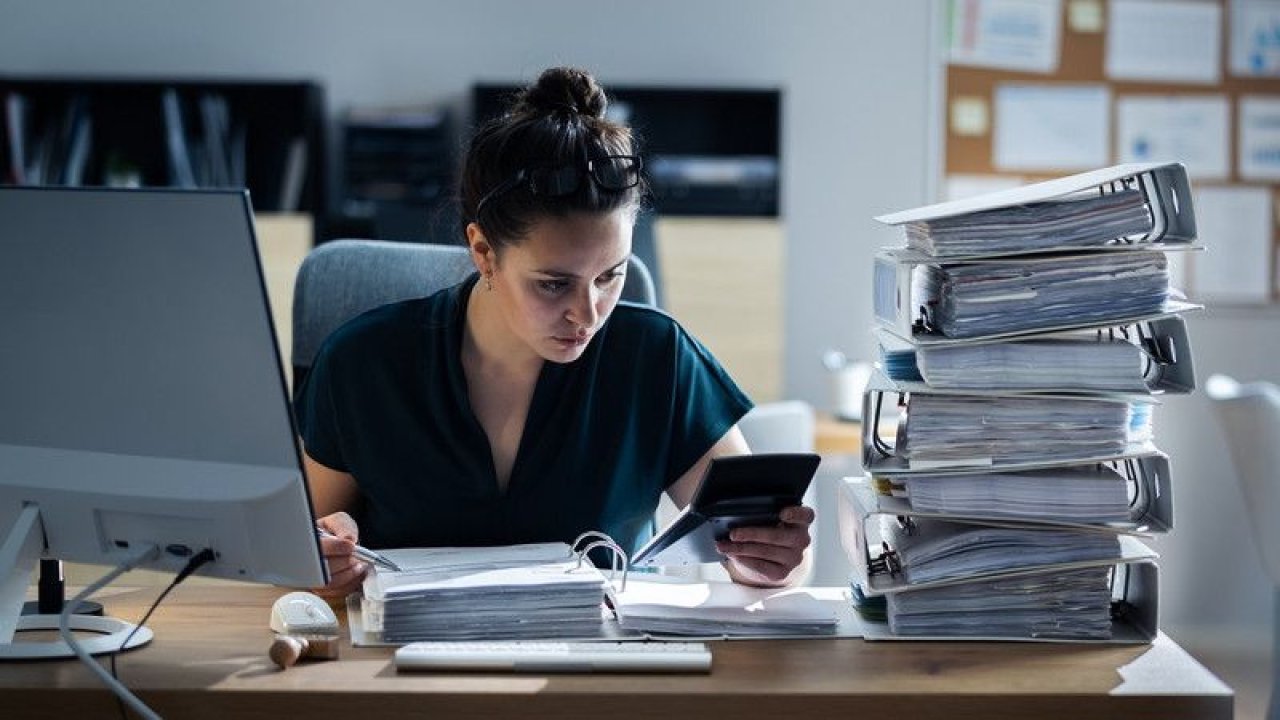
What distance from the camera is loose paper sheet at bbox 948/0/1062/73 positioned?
14.8 feet

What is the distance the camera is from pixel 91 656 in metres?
1.47

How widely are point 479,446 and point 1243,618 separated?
11.0 ft

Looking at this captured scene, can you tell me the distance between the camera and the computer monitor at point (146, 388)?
1.35 metres

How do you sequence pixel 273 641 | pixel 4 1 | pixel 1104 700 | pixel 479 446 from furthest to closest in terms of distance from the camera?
pixel 4 1, pixel 479 446, pixel 273 641, pixel 1104 700

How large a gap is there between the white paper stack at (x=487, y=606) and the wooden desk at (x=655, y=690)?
0.05m

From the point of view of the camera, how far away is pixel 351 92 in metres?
4.51

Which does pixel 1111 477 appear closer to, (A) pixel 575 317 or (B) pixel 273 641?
(A) pixel 575 317

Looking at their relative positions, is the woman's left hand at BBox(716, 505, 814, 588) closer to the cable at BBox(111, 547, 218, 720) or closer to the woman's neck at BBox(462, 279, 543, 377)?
the woman's neck at BBox(462, 279, 543, 377)

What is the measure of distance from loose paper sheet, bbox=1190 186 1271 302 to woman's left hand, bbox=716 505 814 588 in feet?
10.5

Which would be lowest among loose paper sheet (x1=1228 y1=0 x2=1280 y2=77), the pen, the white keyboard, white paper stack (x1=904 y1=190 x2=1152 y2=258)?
the white keyboard

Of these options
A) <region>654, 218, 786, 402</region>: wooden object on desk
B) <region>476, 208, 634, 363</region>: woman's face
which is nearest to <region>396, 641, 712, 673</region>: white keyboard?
<region>476, 208, 634, 363</region>: woman's face

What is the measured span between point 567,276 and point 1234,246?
326 centimetres

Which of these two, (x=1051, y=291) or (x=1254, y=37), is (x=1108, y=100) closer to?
(x=1254, y=37)

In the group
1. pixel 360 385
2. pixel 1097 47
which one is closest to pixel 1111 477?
pixel 360 385
